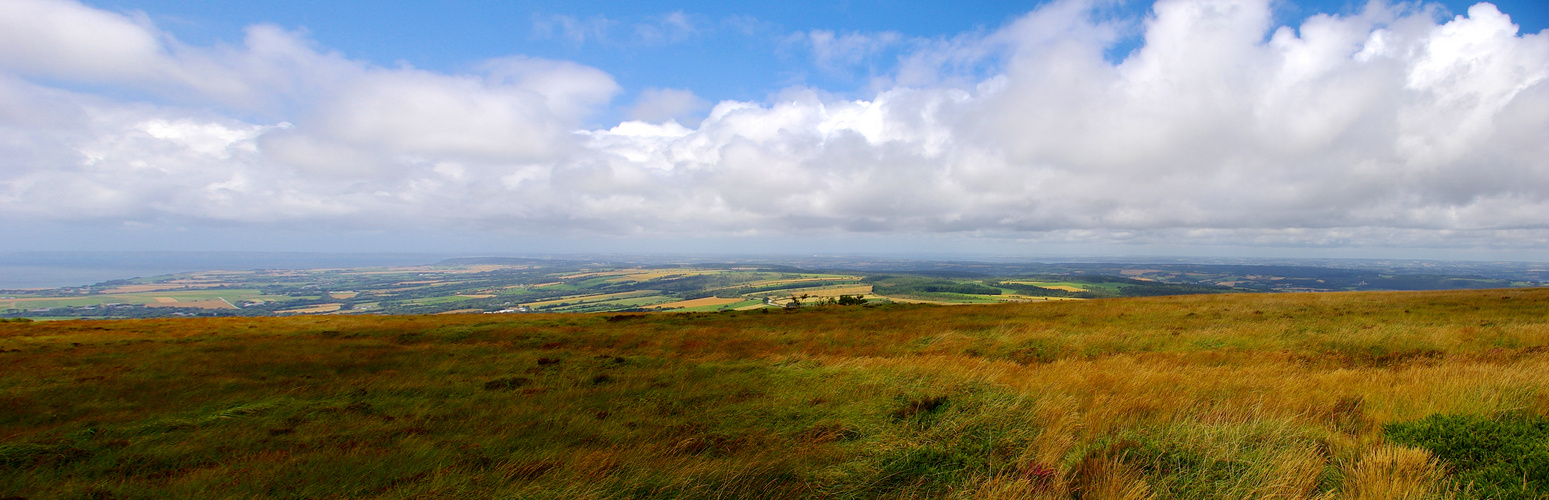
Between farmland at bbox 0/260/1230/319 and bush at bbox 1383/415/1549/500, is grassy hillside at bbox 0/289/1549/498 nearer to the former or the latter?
bush at bbox 1383/415/1549/500

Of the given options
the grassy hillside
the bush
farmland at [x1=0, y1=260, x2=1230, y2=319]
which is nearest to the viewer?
the bush

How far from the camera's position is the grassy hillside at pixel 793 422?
4887 mm

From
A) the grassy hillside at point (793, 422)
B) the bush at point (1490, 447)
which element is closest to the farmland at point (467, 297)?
the grassy hillside at point (793, 422)

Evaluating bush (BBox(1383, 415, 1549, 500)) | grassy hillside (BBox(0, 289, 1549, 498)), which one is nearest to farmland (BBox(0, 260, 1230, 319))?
grassy hillside (BBox(0, 289, 1549, 498))

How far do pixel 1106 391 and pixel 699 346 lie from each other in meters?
11.2

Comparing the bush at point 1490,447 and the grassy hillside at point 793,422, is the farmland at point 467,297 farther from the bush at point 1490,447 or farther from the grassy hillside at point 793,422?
the bush at point 1490,447

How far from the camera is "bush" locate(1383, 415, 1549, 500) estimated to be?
4.45 meters

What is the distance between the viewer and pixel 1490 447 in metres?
5.28

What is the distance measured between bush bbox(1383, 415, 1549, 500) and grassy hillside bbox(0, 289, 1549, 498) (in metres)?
0.04

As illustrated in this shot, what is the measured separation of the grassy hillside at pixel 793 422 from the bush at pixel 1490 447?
4cm

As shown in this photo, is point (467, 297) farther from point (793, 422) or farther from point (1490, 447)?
point (1490, 447)

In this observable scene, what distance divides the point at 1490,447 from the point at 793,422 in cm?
747

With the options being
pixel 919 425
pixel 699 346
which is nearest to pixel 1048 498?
pixel 919 425

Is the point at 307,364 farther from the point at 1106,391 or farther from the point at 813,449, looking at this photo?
the point at 1106,391
